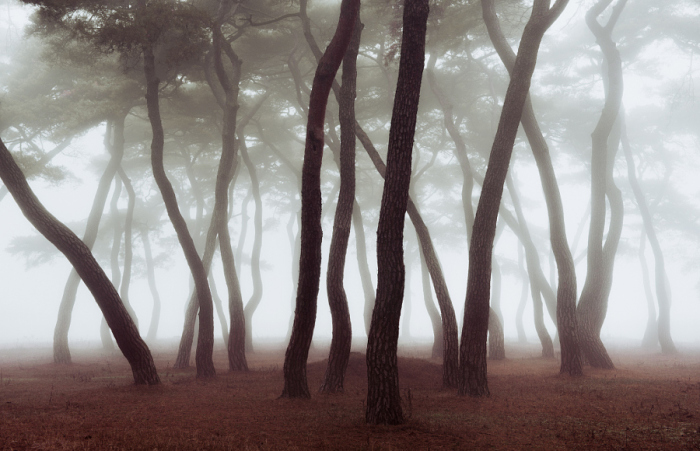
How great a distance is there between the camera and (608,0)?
36.5ft

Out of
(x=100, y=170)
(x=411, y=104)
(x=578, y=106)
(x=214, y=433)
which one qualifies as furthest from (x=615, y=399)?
(x=100, y=170)

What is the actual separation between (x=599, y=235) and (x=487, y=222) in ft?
15.7

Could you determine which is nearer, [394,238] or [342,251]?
[394,238]

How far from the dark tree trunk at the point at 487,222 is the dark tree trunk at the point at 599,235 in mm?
3841

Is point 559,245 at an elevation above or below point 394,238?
above

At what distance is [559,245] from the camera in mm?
9750

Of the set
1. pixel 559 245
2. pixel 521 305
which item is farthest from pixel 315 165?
pixel 521 305

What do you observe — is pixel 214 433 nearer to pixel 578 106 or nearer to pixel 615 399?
pixel 615 399

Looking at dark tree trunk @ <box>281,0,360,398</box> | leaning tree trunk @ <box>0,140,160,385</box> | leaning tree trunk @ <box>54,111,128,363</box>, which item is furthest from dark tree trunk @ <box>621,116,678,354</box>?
leaning tree trunk @ <box>54,111,128,363</box>

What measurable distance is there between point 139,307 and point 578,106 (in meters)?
62.4

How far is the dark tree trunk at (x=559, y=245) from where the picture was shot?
30.4 feet

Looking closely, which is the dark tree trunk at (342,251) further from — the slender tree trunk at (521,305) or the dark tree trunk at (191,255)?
the slender tree trunk at (521,305)

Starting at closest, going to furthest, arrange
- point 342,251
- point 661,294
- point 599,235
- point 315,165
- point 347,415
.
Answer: point 347,415, point 315,165, point 342,251, point 599,235, point 661,294

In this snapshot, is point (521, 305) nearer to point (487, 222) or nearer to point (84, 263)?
point (487, 222)
